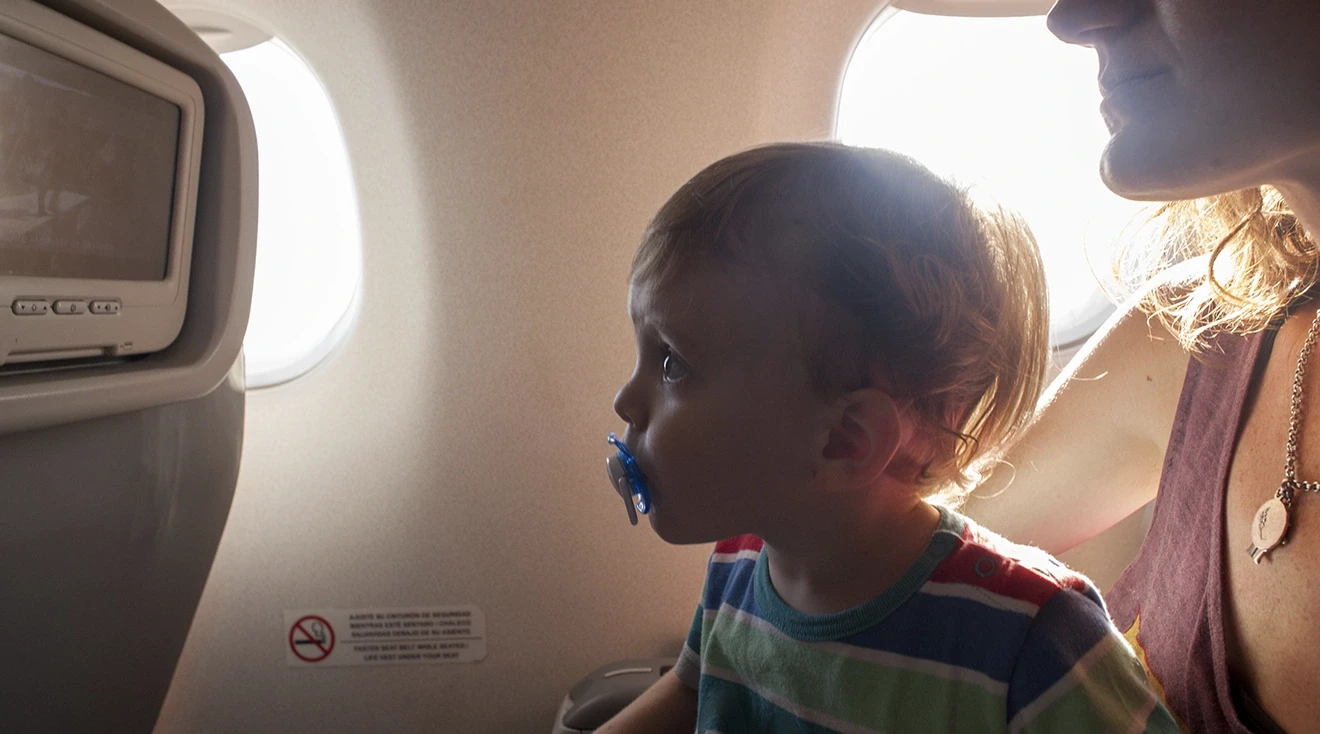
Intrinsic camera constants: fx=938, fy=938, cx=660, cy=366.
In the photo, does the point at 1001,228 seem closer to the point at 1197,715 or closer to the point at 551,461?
the point at 1197,715

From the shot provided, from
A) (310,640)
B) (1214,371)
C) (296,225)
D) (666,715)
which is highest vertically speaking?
(296,225)

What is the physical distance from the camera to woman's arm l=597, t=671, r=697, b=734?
105cm

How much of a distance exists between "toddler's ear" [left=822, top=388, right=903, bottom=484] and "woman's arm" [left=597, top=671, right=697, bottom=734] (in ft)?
1.23

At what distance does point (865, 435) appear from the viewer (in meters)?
0.83

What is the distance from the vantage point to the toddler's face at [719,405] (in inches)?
32.0

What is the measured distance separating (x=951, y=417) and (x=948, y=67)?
3.37 feet

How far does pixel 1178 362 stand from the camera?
1153 millimetres

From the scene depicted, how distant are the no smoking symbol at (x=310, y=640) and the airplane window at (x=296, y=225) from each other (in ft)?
1.49

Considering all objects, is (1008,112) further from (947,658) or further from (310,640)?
(310,640)

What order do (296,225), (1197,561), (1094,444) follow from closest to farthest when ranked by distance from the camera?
(1197,561), (1094,444), (296,225)

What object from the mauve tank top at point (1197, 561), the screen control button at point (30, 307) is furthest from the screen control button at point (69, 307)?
the mauve tank top at point (1197, 561)

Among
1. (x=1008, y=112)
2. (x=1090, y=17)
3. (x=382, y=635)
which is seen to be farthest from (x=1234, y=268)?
(x=382, y=635)

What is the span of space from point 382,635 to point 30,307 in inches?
45.2

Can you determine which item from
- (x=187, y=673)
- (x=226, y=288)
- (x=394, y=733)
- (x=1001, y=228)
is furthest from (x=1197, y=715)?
(x=187, y=673)
